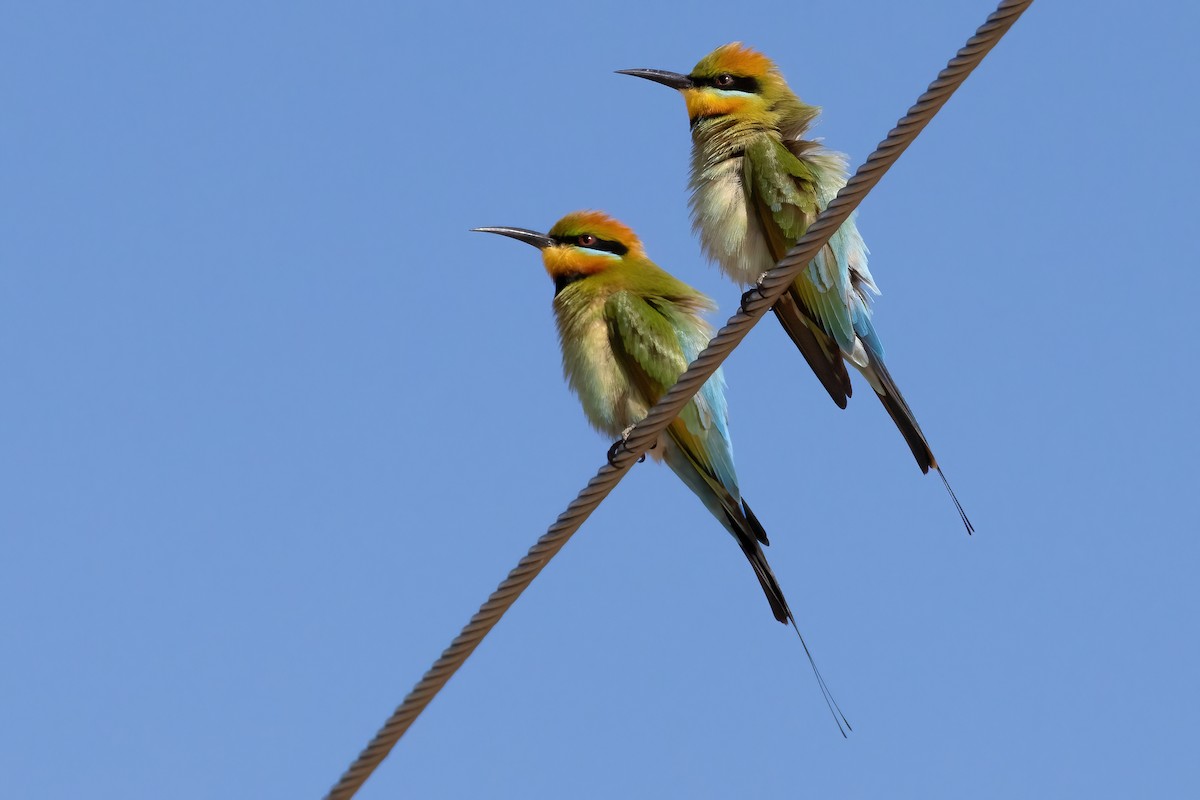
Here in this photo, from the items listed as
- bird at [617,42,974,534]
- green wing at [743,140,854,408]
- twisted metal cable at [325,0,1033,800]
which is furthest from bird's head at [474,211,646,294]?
twisted metal cable at [325,0,1033,800]

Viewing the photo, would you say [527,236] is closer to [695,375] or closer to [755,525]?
[755,525]

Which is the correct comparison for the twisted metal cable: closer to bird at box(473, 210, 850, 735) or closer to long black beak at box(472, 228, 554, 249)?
bird at box(473, 210, 850, 735)

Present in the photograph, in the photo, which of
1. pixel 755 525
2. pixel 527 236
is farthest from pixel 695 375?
pixel 527 236

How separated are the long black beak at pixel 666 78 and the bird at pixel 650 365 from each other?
53cm

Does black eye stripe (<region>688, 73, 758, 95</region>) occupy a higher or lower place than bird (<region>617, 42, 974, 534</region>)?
higher

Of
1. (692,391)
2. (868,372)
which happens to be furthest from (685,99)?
(692,391)

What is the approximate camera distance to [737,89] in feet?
13.3

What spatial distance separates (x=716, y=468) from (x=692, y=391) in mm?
1194

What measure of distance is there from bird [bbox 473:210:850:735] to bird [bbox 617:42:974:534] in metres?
0.18

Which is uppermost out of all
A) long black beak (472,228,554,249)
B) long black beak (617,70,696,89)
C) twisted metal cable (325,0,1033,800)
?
long black beak (617,70,696,89)

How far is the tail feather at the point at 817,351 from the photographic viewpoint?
373cm

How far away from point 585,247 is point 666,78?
543mm

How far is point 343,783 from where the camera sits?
2.38m

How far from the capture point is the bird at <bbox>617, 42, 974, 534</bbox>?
12.1 ft
